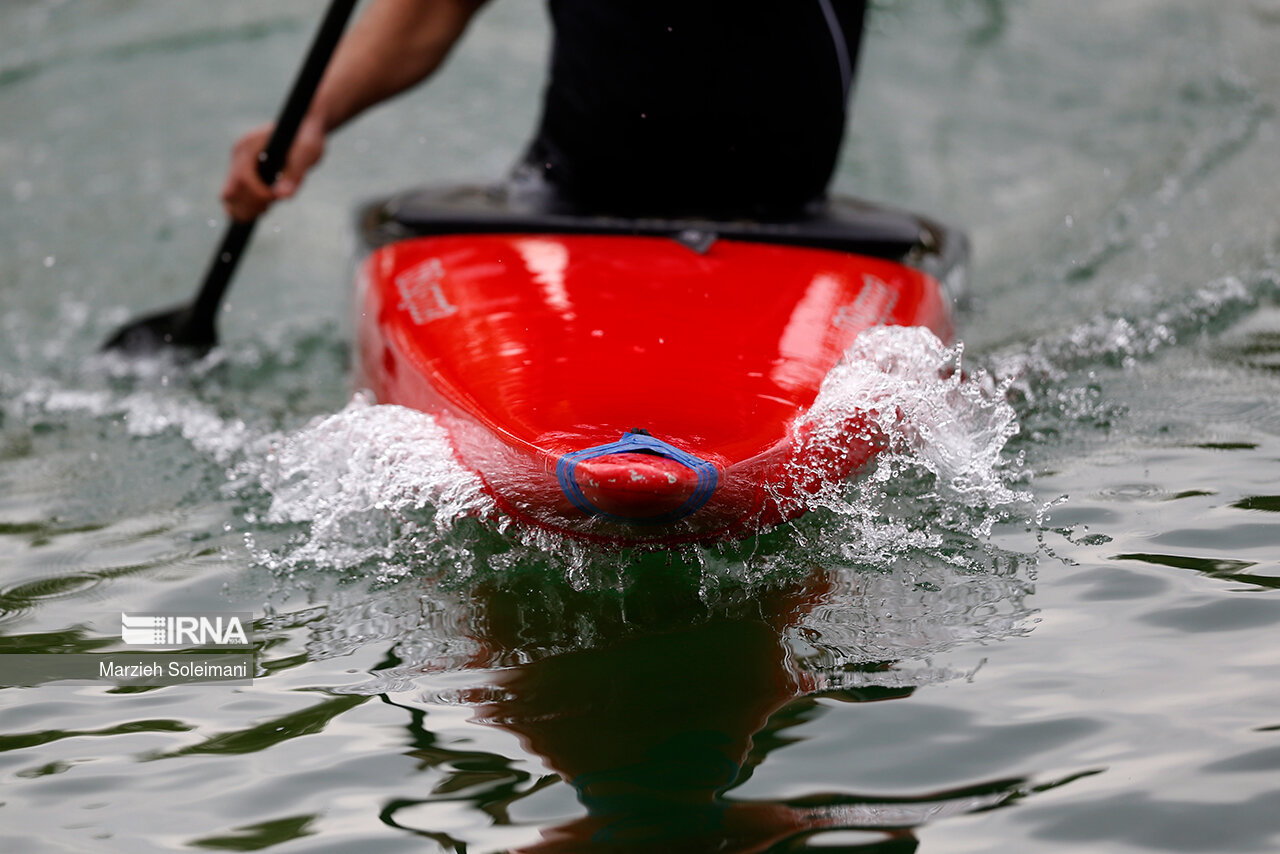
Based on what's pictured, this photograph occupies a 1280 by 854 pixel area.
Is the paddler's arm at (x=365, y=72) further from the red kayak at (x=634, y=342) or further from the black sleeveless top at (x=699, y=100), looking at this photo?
the black sleeveless top at (x=699, y=100)

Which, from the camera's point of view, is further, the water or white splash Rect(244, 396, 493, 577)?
white splash Rect(244, 396, 493, 577)

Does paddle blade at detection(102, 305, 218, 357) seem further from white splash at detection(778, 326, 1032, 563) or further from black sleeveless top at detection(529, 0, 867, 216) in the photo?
white splash at detection(778, 326, 1032, 563)

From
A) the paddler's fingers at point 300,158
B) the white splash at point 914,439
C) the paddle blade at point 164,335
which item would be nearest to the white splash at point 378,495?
the white splash at point 914,439

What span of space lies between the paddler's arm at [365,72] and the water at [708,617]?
491 mm

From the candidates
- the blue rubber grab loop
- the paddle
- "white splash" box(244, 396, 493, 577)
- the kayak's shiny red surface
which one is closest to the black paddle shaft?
the paddle

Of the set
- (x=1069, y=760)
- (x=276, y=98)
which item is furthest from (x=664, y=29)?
(x=276, y=98)

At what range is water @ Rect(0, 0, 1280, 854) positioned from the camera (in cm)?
127

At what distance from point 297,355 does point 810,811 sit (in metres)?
2.33

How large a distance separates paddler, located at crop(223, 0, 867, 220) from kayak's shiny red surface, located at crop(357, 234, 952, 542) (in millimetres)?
231

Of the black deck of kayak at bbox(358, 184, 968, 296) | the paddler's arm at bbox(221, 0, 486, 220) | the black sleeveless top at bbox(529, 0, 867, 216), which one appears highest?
the paddler's arm at bbox(221, 0, 486, 220)

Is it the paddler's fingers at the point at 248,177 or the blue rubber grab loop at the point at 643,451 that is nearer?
the blue rubber grab loop at the point at 643,451

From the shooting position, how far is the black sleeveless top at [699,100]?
231 centimetres

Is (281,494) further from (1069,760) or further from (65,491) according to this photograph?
(1069,760)

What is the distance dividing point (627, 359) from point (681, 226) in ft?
1.98
